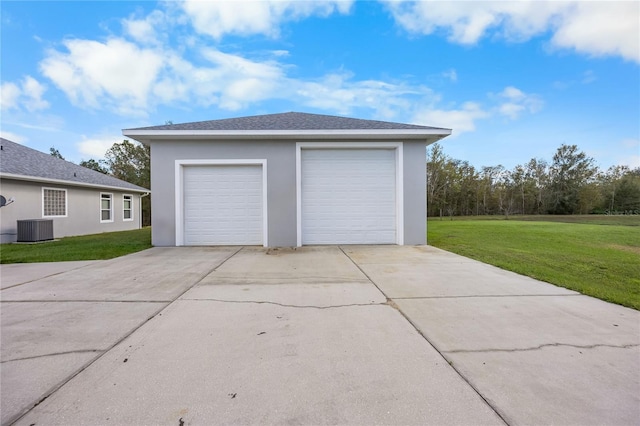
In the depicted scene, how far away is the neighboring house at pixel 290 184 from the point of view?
28.7ft

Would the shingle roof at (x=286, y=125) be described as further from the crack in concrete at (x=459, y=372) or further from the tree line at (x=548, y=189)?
the tree line at (x=548, y=189)

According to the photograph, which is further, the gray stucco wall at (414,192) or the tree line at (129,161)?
the tree line at (129,161)

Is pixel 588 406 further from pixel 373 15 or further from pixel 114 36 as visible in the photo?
pixel 114 36

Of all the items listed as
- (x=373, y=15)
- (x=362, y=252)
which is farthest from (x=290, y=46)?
(x=362, y=252)

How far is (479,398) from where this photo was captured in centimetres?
189

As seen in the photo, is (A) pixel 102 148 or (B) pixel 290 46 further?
(A) pixel 102 148

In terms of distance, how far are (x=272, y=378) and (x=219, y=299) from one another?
2.11m

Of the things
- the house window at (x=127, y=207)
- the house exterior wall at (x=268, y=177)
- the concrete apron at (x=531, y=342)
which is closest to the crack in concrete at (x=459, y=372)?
the concrete apron at (x=531, y=342)

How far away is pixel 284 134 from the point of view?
848cm

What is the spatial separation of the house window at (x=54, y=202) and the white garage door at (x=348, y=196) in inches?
484

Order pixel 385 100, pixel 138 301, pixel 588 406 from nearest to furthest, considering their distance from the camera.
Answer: pixel 588 406 < pixel 138 301 < pixel 385 100

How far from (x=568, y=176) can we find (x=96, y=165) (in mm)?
62020

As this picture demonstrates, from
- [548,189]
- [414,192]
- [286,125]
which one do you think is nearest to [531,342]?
[414,192]

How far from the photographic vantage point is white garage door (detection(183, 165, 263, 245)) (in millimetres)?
8992
